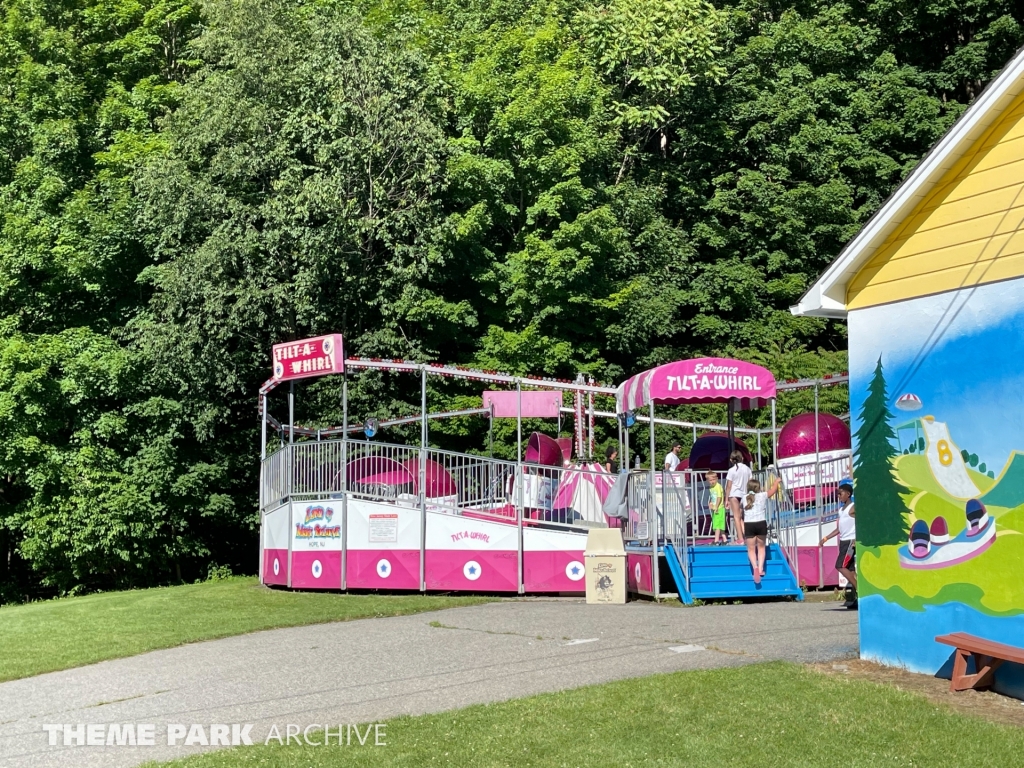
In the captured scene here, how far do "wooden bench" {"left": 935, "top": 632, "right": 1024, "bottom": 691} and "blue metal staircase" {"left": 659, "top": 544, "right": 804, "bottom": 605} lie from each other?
7.47 meters

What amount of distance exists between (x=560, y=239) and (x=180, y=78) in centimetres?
1686

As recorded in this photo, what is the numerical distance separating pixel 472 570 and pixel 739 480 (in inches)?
202

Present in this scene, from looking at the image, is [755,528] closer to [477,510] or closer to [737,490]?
[737,490]

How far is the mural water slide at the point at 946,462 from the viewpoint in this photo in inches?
458

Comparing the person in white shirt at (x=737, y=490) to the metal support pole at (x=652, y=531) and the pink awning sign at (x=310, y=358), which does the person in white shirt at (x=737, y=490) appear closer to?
the metal support pole at (x=652, y=531)

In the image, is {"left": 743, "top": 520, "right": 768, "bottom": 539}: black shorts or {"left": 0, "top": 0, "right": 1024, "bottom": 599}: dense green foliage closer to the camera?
{"left": 743, "top": 520, "right": 768, "bottom": 539}: black shorts

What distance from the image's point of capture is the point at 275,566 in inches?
989

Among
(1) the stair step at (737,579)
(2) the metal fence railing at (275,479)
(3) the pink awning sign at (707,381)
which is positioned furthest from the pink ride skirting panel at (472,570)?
(2) the metal fence railing at (275,479)

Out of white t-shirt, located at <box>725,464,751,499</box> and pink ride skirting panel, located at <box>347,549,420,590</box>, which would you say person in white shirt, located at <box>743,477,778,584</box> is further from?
pink ride skirting panel, located at <box>347,549,420,590</box>

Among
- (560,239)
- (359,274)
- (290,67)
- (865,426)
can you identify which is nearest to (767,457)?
(560,239)

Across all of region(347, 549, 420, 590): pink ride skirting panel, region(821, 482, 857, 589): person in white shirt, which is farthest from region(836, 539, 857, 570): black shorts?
region(347, 549, 420, 590): pink ride skirting panel

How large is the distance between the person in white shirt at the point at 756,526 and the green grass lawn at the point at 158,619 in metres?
4.68

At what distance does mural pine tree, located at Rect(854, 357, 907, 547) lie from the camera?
41.0 ft

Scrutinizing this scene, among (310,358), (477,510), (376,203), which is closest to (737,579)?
(477,510)
